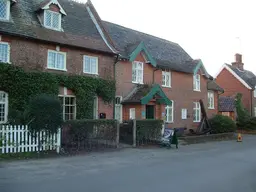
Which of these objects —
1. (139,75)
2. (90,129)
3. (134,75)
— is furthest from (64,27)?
(90,129)

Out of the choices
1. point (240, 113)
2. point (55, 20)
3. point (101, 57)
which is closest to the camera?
point (55, 20)

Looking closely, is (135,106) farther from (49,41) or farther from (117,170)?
(117,170)

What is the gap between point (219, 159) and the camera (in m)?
12.9

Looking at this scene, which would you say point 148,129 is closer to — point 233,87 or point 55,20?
point 55,20

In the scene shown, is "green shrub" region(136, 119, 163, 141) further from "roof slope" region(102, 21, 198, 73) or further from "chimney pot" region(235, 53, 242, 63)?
"chimney pot" region(235, 53, 242, 63)

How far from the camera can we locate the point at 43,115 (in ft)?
41.6

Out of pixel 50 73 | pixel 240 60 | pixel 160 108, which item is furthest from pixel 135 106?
pixel 240 60

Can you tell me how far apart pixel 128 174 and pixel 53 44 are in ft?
37.3

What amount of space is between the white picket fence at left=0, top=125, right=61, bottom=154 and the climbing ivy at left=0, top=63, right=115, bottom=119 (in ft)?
10.1

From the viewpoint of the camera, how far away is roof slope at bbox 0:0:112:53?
16.6 metres

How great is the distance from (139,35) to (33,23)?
1220 centimetres

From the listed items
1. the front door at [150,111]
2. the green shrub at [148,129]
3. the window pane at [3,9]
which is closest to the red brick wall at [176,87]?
the front door at [150,111]

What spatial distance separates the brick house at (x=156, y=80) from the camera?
20984mm

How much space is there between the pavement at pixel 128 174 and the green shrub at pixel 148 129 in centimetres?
373
